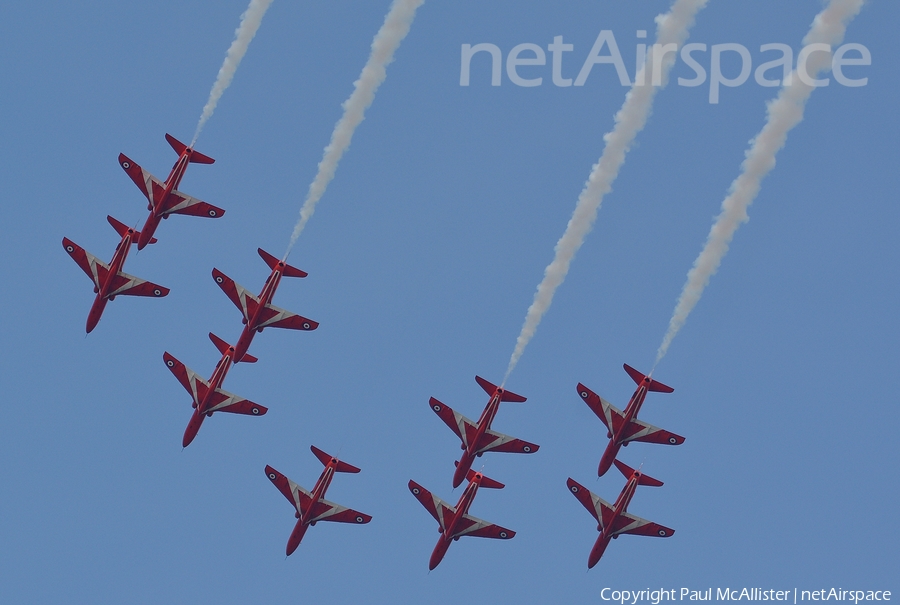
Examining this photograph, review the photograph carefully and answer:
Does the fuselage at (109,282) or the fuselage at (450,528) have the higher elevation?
the fuselage at (109,282)

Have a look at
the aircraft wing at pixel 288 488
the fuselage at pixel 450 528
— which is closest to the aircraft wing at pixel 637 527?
the fuselage at pixel 450 528

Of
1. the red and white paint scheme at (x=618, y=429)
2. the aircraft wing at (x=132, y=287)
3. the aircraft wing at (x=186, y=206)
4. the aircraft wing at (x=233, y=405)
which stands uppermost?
the aircraft wing at (x=186, y=206)

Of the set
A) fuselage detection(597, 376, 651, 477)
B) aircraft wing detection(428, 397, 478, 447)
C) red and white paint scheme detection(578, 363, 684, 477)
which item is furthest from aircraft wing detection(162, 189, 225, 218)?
fuselage detection(597, 376, 651, 477)

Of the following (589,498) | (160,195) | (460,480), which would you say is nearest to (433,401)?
(460,480)

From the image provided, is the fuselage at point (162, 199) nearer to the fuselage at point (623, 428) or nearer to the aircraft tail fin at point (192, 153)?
the aircraft tail fin at point (192, 153)

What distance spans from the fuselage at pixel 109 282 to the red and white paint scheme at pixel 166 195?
0.62 metres

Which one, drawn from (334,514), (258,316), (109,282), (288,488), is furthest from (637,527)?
(109,282)

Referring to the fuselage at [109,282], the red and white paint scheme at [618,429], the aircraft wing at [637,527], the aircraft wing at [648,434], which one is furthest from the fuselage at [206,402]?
the aircraft wing at [637,527]

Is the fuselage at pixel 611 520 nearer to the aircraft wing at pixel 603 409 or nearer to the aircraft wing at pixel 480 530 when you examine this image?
the aircraft wing at pixel 603 409

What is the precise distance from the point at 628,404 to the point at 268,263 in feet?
43.8

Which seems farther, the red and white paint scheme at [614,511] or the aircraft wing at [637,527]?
the aircraft wing at [637,527]

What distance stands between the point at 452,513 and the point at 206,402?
9587 millimetres

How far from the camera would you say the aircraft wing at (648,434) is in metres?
57.2

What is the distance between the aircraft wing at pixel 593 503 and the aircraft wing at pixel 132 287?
650 inches
